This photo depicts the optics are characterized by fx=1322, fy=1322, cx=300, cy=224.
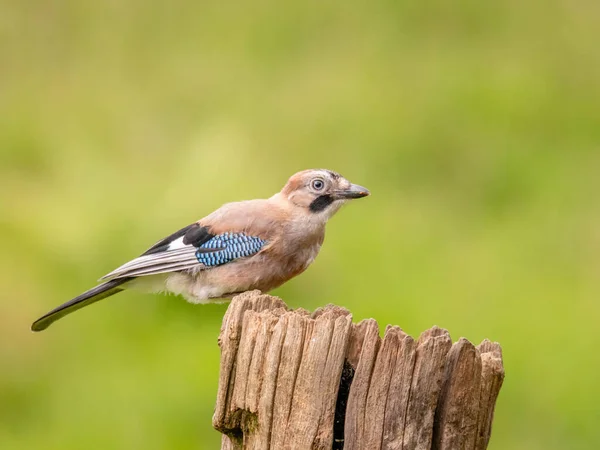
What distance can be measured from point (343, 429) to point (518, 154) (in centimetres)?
1093

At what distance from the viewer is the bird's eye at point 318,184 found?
810 centimetres

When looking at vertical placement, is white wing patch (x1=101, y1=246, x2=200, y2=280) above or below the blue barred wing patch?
below

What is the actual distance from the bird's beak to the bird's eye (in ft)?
0.35

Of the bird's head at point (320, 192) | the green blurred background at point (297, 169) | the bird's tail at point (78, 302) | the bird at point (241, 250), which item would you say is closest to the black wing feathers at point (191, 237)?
the bird at point (241, 250)

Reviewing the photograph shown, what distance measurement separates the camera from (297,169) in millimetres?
14727

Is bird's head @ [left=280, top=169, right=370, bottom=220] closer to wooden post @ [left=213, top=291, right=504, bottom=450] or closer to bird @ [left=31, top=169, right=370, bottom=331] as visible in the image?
bird @ [left=31, top=169, right=370, bottom=331]

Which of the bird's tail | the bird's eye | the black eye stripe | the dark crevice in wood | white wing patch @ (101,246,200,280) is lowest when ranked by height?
the dark crevice in wood

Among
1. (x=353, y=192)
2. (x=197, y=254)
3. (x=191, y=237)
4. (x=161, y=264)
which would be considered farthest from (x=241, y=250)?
(x=353, y=192)

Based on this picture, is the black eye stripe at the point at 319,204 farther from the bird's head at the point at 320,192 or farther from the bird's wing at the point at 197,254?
the bird's wing at the point at 197,254

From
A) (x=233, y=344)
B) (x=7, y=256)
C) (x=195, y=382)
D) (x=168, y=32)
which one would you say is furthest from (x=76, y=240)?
(x=233, y=344)

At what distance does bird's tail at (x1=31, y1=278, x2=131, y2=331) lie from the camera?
25.4 feet

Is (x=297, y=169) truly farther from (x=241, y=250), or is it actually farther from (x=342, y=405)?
(x=342, y=405)

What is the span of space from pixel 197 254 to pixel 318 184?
858 millimetres

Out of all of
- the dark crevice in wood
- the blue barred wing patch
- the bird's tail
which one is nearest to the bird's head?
the blue barred wing patch
